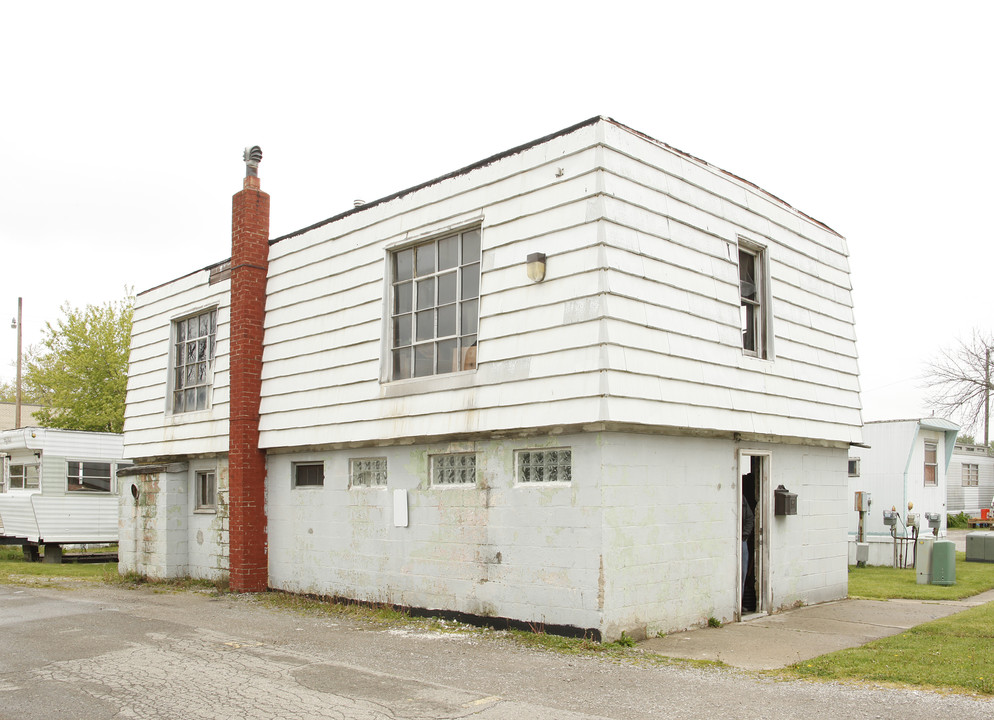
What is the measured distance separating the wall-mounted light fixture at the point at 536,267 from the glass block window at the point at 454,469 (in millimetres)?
2288

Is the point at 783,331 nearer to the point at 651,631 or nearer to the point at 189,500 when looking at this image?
the point at 651,631

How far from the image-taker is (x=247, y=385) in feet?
44.8

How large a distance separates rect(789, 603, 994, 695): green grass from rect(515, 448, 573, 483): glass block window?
292 cm

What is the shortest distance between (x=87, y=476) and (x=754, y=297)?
18643 mm

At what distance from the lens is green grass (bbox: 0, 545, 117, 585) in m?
16.5

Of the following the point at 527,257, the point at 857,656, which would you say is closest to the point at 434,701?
the point at 857,656

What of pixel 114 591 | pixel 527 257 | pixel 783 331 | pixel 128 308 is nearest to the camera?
pixel 527 257

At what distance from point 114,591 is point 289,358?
5.02 meters

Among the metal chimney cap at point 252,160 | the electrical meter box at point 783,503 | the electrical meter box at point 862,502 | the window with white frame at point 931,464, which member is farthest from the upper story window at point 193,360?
the window with white frame at point 931,464

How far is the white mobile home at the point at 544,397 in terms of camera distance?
9.16 meters

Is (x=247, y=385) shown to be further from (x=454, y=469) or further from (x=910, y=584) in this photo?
(x=910, y=584)

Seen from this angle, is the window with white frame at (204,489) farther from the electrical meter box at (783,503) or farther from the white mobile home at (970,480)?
the white mobile home at (970,480)

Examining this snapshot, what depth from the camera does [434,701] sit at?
6.80m

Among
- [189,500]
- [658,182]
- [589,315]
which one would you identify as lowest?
[189,500]
